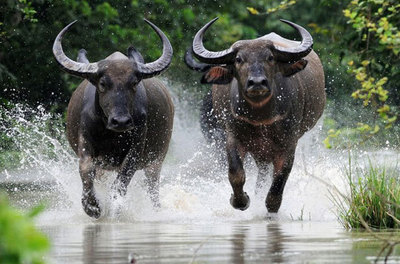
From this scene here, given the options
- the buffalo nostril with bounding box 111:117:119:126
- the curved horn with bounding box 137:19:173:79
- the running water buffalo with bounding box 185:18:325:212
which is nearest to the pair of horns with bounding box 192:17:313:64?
the running water buffalo with bounding box 185:18:325:212

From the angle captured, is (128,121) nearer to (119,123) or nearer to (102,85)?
(119,123)

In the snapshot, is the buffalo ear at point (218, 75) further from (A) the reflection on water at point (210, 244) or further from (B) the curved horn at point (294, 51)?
(A) the reflection on water at point (210, 244)

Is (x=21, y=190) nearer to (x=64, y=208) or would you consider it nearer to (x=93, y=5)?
(x=64, y=208)

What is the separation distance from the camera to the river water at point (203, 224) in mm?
5434

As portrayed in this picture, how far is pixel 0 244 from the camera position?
96.7 inches

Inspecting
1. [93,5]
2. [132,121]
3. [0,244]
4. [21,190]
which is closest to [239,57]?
[132,121]

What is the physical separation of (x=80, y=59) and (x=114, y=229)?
3915 millimetres

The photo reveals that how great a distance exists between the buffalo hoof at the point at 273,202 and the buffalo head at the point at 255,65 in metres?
0.96

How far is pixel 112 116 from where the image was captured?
9977 mm

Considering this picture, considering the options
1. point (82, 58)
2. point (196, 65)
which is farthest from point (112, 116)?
point (82, 58)

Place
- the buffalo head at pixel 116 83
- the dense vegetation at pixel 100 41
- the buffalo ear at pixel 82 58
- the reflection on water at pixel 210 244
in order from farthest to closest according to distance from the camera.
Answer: the dense vegetation at pixel 100 41, the buffalo ear at pixel 82 58, the buffalo head at pixel 116 83, the reflection on water at pixel 210 244

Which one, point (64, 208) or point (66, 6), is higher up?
point (66, 6)

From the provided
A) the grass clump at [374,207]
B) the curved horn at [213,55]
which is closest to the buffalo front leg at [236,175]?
the curved horn at [213,55]

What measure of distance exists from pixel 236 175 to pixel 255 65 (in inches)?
45.6
